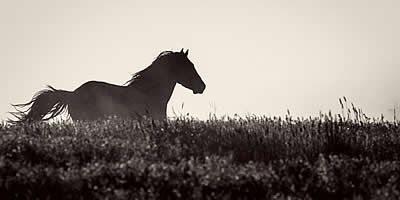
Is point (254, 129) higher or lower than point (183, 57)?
lower

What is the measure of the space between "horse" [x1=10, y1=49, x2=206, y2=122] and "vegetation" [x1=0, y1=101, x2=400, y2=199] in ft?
19.0

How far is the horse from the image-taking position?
18.3 metres

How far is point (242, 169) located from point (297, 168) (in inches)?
34.6

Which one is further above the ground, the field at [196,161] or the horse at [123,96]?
the horse at [123,96]

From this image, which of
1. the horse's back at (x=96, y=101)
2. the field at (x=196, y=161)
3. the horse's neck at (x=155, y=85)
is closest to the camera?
the field at (x=196, y=161)

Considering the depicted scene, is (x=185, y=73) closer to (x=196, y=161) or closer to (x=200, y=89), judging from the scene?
(x=200, y=89)

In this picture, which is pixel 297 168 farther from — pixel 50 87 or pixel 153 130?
pixel 50 87

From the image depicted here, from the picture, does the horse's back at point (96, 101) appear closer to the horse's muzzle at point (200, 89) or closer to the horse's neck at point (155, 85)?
the horse's neck at point (155, 85)

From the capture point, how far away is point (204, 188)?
839cm

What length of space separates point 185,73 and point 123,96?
2.43 m

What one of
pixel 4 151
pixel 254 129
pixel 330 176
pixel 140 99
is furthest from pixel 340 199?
pixel 140 99

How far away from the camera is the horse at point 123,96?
18.3 meters

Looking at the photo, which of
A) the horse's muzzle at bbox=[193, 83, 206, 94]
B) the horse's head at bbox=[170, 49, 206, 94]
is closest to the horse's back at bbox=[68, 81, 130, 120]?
the horse's head at bbox=[170, 49, 206, 94]

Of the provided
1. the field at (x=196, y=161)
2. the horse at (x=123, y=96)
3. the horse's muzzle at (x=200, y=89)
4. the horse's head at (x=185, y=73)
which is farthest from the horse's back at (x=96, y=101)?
the field at (x=196, y=161)
